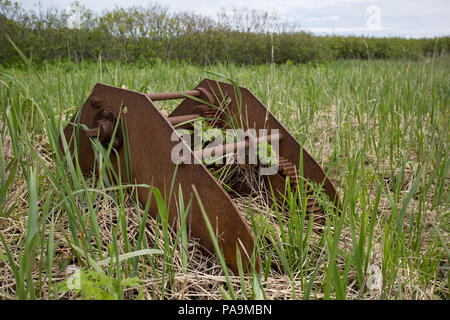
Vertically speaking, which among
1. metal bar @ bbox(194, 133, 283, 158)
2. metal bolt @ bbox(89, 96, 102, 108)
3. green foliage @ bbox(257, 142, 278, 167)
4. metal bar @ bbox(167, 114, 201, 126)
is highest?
metal bolt @ bbox(89, 96, 102, 108)

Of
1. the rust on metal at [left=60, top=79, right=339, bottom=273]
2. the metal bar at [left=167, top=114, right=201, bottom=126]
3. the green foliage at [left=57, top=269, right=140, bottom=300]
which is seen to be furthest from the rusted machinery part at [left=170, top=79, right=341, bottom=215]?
the green foliage at [left=57, top=269, right=140, bottom=300]

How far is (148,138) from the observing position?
167 centimetres

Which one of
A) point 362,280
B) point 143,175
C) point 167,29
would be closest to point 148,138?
point 143,175

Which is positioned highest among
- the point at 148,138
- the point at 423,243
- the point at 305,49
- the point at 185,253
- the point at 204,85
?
the point at 305,49

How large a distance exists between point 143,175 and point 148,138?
0.61 ft

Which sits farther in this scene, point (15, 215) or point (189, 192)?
point (15, 215)

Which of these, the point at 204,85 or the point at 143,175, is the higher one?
the point at 204,85

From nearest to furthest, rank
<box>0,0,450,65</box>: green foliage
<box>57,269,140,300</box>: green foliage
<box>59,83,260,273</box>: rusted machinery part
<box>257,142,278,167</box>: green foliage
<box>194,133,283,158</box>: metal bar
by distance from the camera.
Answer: <box>57,269,140,300</box>: green foliage
<box>59,83,260,273</box>: rusted machinery part
<box>194,133,283,158</box>: metal bar
<box>257,142,278,167</box>: green foliage
<box>0,0,450,65</box>: green foliage

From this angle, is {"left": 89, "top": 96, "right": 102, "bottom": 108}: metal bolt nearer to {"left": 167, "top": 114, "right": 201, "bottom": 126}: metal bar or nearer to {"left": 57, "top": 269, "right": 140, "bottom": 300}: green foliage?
{"left": 167, "top": 114, "right": 201, "bottom": 126}: metal bar

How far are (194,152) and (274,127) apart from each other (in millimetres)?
617

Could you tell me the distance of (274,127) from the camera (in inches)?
81.7

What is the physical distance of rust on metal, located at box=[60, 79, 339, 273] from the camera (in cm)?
145
